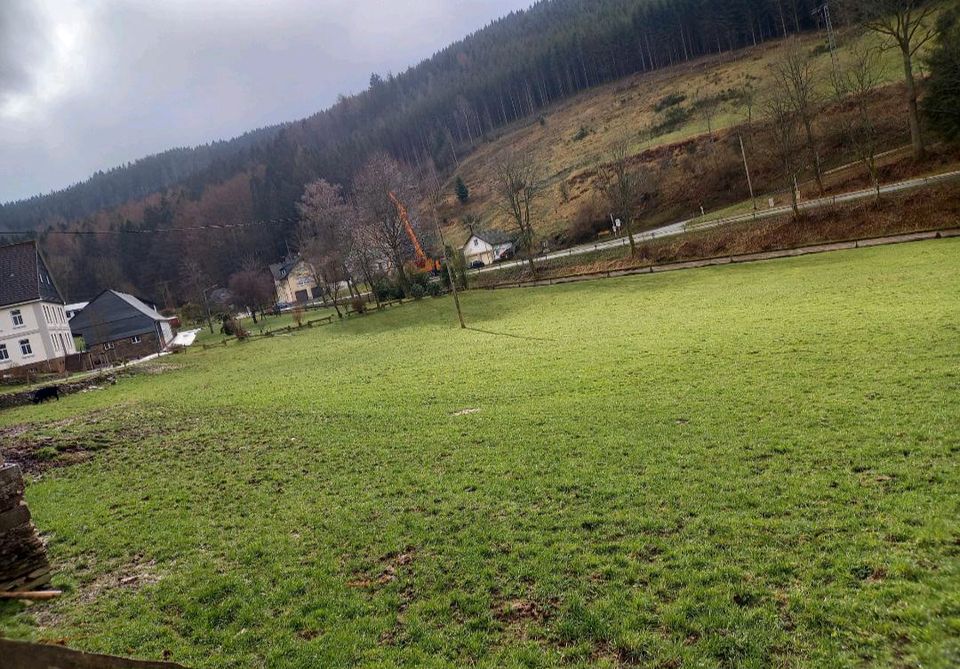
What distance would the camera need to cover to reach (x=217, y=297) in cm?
10669

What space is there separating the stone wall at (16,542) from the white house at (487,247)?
7887 centimetres

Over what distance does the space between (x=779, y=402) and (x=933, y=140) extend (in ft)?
170

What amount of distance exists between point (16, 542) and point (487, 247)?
83.9m

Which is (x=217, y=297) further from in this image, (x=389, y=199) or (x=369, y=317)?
(x=369, y=317)

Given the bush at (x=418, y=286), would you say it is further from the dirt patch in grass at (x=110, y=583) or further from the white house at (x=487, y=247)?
the dirt patch in grass at (x=110, y=583)

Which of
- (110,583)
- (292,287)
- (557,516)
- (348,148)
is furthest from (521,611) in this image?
(348,148)

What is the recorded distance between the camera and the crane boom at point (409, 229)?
63.8 metres

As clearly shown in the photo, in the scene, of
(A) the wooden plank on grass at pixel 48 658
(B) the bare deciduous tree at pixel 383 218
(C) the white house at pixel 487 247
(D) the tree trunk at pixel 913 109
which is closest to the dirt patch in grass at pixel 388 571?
(A) the wooden plank on grass at pixel 48 658

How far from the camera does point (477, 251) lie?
91.8 m

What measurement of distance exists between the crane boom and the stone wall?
57103 millimetres

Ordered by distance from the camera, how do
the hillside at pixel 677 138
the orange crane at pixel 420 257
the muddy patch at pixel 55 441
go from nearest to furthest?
the muddy patch at pixel 55 441 → the hillside at pixel 677 138 → the orange crane at pixel 420 257

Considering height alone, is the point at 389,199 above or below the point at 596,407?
above

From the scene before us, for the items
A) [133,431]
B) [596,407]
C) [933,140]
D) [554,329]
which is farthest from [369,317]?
[933,140]

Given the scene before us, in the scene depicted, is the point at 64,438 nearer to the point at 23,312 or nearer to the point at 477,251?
the point at 23,312
